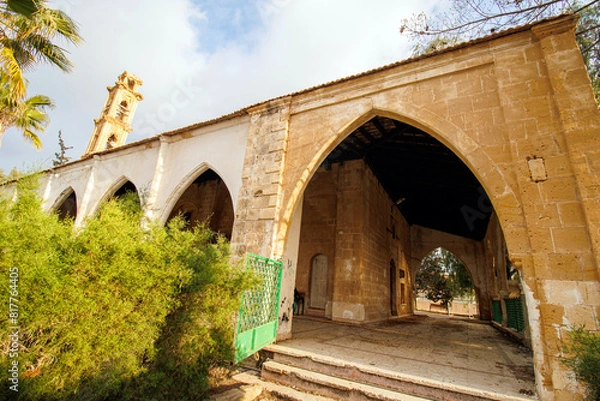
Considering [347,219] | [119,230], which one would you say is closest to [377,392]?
[119,230]

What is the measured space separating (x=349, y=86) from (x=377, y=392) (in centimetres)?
498

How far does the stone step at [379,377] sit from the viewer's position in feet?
9.95

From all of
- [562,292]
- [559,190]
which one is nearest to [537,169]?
[559,190]

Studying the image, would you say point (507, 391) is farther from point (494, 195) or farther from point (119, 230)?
point (119, 230)

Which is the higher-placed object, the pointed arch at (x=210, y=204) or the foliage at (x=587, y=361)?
the pointed arch at (x=210, y=204)

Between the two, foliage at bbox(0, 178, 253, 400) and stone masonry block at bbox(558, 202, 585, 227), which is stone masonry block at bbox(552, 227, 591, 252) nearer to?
stone masonry block at bbox(558, 202, 585, 227)

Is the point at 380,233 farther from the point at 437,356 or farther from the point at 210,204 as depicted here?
the point at 210,204

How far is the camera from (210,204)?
11.8 m

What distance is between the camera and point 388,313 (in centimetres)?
1094

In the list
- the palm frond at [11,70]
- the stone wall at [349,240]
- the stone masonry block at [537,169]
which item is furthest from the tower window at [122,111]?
the stone masonry block at [537,169]

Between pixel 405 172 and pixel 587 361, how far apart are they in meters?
8.49

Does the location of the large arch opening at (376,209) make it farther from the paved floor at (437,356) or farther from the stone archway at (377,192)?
the paved floor at (437,356)

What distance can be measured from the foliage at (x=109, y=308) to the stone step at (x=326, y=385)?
111 cm

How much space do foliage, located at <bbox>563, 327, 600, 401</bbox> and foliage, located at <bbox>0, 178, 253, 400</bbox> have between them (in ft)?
11.1
